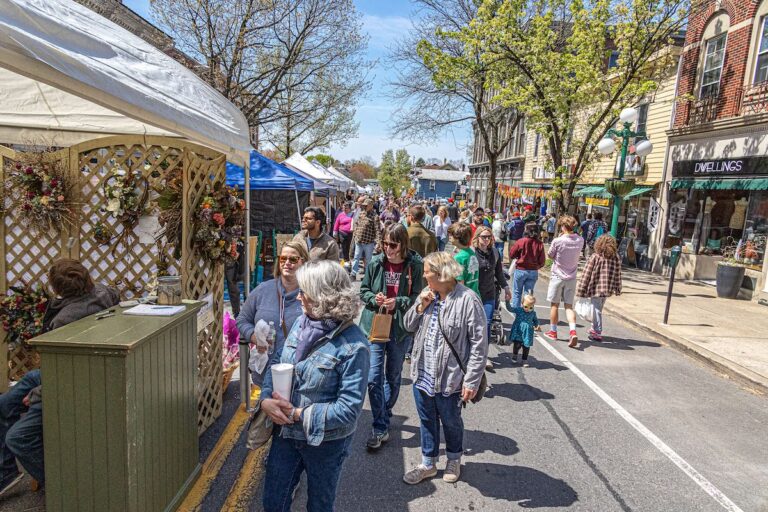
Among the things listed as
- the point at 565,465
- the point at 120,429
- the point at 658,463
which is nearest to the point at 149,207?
the point at 120,429

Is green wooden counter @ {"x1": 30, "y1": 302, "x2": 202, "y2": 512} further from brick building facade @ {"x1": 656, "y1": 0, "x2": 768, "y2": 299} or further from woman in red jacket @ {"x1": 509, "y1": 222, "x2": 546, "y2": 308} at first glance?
brick building facade @ {"x1": 656, "y1": 0, "x2": 768, "y2": 299}

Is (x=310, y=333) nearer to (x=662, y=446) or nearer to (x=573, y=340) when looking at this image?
(x=662, y=446)

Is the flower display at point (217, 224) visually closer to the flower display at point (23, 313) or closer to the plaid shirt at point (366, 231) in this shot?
the flower display at point (23, 313)

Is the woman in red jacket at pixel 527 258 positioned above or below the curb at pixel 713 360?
above

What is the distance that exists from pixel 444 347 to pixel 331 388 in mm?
1261

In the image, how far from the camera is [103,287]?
359 centimetres

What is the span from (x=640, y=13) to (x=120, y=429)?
50.2 ft

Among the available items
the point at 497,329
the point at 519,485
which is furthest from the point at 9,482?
the point at 497,329

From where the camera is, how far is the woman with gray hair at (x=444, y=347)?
337 cm

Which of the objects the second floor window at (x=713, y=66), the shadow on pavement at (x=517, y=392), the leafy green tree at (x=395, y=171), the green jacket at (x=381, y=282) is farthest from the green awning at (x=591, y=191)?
the leafy green tree at (x=395, y=171)

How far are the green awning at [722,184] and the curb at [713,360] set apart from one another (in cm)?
546

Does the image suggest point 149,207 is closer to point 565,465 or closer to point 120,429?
point 120,429

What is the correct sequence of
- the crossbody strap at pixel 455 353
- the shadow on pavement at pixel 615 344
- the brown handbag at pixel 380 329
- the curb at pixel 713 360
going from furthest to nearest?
the shadow on pavement at pixel 615 344
the curb at pixel 713 360
the brown handbag at pixel 380 329
the crossbody strap at pixel 455 353

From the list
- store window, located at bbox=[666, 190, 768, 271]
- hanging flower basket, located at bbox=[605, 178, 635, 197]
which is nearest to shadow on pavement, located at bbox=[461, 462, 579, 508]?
hanging flower basket, located at bbox=[605, 178, 635, 197]
